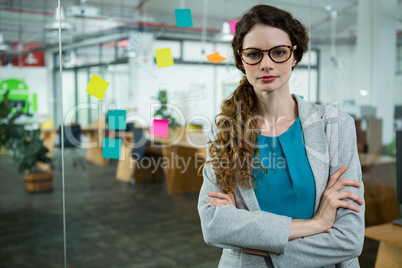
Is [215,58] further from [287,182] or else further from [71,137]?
[287,182]

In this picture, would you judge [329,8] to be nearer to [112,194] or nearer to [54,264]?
[112,194]

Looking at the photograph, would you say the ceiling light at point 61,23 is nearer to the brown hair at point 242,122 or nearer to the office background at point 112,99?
the office background at point 112,99

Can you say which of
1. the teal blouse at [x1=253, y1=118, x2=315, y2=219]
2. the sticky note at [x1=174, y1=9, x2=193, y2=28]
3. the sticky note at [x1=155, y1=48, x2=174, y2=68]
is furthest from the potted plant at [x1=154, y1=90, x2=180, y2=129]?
the teal blouse at [x1=253, y1=118, x2=315, y2=219]

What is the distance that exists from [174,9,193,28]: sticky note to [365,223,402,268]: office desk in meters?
1.52

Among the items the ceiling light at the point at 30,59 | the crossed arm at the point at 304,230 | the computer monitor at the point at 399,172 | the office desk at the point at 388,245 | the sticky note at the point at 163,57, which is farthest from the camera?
the ceiling light at the point at 30,59

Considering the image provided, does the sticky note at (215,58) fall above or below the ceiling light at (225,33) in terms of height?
below

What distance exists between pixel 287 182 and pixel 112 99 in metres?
1.33

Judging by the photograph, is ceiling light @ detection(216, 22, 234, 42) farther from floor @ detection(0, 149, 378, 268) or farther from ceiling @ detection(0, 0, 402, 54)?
floor @ detection(0, 149, 378, 268)

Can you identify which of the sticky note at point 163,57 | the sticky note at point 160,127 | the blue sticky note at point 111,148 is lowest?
the blue sticky note at point 111,148

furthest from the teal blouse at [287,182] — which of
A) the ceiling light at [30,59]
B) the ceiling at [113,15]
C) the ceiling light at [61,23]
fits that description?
the ceiling light at [30,59]

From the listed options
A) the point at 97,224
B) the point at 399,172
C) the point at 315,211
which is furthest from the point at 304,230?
the point at 97,224

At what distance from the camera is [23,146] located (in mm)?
2643

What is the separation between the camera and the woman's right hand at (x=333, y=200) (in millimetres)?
1260

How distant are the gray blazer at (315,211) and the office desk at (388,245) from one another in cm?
55
